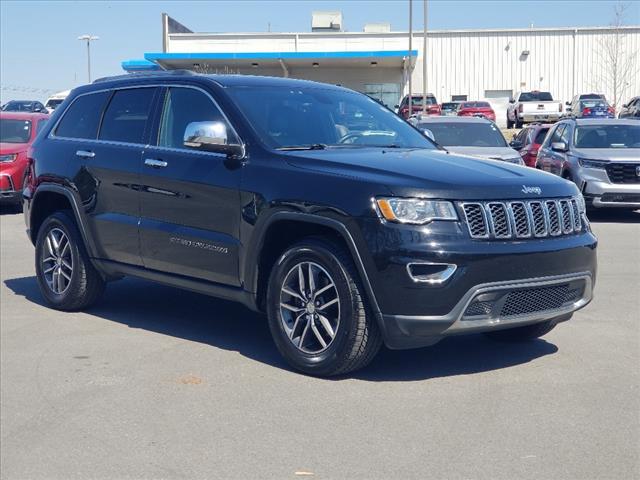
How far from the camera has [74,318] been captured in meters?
7.72

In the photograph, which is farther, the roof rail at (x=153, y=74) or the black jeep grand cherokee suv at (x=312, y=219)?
the roof rail at (x=153, y=74)

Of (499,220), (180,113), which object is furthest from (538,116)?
(499,220)

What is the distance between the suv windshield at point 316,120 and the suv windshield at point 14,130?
1146 cm

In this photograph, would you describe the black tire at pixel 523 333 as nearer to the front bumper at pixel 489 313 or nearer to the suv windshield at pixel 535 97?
the front bumper at pixel 489 313

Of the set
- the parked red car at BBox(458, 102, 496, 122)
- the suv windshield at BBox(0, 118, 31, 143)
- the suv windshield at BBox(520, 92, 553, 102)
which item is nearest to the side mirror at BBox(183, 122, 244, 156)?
the suv windshield at BBox(0, 118, 31, 143)

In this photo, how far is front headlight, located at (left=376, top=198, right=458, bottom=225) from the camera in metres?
5.34

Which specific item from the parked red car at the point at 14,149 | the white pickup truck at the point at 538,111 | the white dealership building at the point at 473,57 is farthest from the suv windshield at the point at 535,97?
the parked red car at the point at 14,149

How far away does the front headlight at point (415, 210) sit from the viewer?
534 cm

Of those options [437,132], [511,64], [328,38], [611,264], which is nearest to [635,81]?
[511,64]

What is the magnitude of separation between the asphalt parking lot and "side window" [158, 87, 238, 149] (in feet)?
4.90

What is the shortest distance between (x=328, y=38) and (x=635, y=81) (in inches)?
806

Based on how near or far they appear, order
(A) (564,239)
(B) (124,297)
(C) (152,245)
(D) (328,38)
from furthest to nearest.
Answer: (D) (328,38), (B) (124,297), (C) (152,245), (A) (564,239)

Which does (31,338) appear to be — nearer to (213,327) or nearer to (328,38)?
(213,327)

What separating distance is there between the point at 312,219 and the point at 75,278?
2847 millimetres
